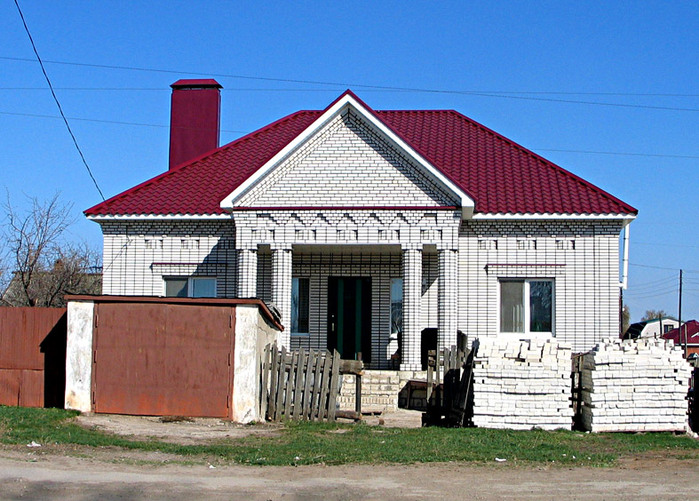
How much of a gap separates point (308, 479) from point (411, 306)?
412 inches

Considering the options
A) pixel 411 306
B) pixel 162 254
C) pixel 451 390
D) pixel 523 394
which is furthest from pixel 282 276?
pixel 523 394

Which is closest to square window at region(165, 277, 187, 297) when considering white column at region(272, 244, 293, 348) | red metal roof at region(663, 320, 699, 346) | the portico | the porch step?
the portico

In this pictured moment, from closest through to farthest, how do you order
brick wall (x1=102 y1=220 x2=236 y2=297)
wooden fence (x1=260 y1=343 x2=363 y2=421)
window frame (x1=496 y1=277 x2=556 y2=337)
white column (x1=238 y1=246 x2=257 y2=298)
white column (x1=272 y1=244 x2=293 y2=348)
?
wooden fence (x1=260 y1=343 x2=363 y2=421), white column (x1=272 y1=244 x2=293 y2=348), white column (x1=238 y1=246 x2=257 y2=298), window frame (x1=496 y1=277 x2=556 y2=337), brick wall (x1=102 y1=220 x2=236 y2=297)

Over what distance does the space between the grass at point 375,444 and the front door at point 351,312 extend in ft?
24.7

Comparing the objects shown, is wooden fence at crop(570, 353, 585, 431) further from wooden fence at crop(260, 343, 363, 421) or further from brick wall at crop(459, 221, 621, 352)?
brick wall at crop(459, 221, 621, 352)

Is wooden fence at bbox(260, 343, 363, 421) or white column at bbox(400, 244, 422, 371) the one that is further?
white column at bbox(400, 244, 422, 371)

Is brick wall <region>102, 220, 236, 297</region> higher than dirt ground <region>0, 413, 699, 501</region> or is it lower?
higher

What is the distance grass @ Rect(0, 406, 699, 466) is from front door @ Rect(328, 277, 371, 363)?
297 inches

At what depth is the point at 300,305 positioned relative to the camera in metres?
22.2

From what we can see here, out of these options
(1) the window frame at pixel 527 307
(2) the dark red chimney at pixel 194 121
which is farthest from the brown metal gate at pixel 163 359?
(2) the dark red chimney at pixel 194 121

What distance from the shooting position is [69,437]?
467 inches

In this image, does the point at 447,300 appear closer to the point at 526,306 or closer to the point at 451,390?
the point at 526,306

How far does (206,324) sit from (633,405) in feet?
22.4

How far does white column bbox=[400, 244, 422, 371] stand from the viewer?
64.6ft
